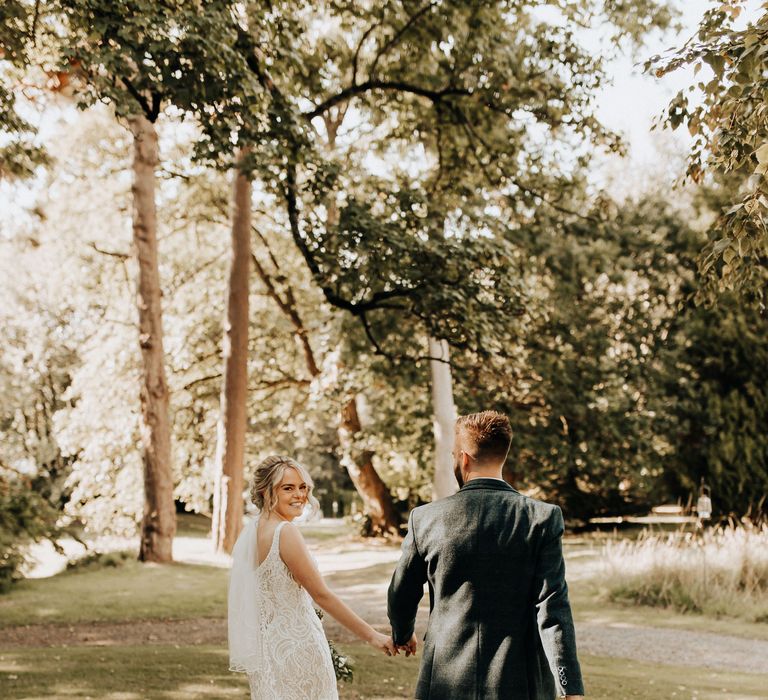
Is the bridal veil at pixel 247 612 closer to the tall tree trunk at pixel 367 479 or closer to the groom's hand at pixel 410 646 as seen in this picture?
the groom's hand at pixel 410 646

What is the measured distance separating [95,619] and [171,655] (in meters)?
3.91

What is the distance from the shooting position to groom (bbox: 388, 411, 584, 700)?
3.24m

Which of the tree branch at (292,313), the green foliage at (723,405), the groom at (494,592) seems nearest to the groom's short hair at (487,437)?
the groom at (494,592)

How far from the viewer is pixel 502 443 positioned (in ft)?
11.4

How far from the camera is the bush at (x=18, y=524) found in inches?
568

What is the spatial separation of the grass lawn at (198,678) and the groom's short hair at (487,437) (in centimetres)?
468

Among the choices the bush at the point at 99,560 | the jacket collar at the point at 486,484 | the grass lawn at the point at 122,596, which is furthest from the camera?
the bush at the point at 99,560

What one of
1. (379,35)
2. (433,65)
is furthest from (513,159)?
(379,35)

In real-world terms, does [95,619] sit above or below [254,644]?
below

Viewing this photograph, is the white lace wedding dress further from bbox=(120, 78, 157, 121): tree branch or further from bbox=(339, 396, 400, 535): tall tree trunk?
bbox=(339, 396, 400, 535): tall tree trunk

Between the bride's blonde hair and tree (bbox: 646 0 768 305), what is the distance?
8.75ft

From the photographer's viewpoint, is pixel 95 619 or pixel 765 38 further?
pixel 95 619

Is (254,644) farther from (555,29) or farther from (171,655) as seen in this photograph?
(555,29)

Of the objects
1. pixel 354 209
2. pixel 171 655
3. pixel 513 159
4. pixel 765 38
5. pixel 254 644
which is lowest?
pixel 171 655
